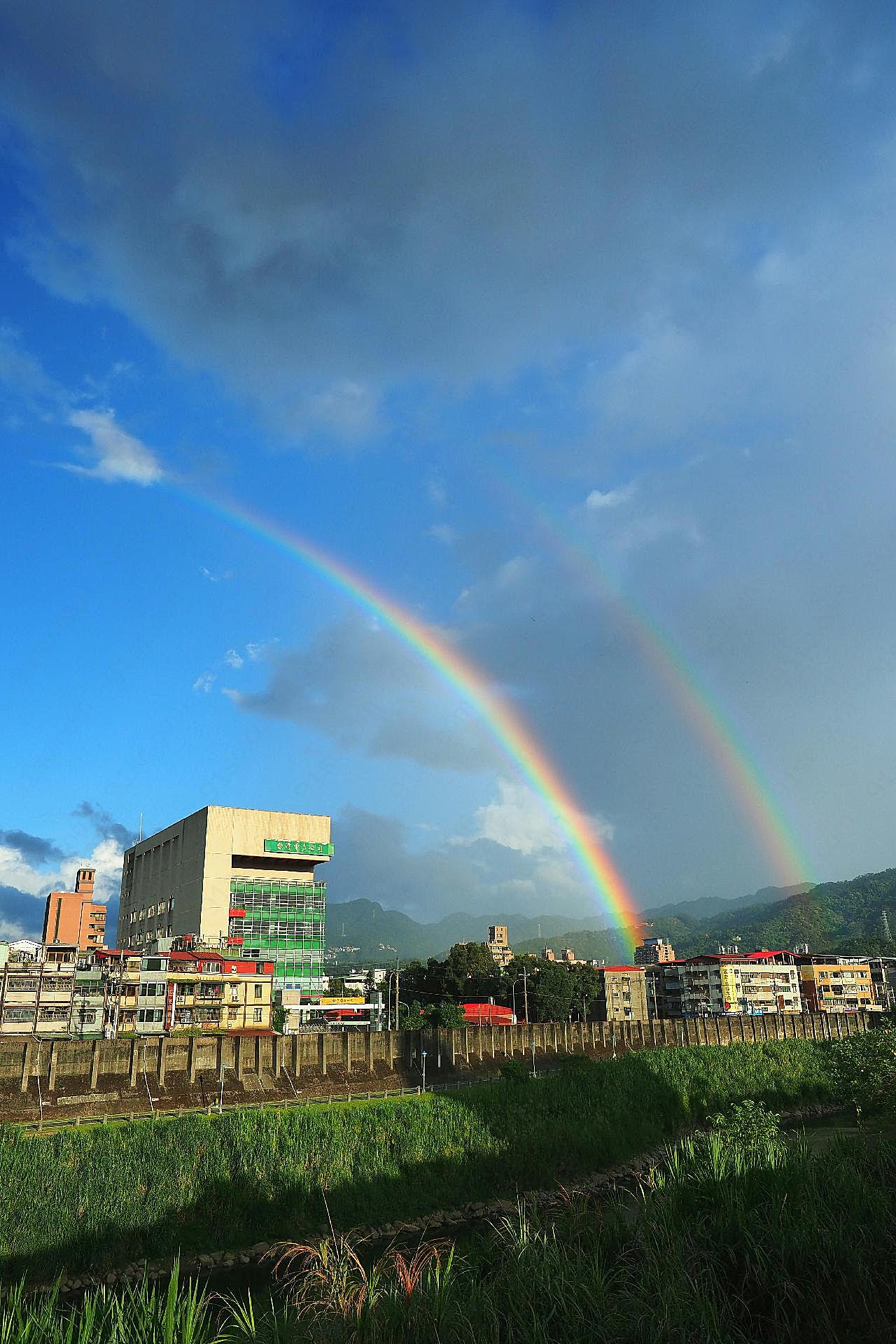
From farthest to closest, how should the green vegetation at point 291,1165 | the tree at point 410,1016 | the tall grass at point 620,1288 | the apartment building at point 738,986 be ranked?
the apartment building at point 738,986, the tree at point 410,1016, the green vegetation at point 291,1165, the tall grass at point 620,1288

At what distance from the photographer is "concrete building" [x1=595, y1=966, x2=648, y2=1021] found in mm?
129500

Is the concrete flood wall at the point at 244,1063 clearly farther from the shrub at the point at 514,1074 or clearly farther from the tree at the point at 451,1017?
the tree at the point at 451,1017

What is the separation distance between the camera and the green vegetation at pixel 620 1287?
1087cm

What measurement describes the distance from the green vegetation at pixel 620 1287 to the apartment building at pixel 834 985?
133 meters

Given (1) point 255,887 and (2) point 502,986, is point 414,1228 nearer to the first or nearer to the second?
(1) point 255,887

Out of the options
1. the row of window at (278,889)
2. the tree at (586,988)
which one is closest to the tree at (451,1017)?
the row of window at (278,889)

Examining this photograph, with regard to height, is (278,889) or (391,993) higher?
(278,889)

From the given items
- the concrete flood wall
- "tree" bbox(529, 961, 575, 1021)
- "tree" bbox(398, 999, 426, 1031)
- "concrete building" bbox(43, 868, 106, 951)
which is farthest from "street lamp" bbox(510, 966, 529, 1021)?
"concrete building" bbox(43, 868, 106, 951)

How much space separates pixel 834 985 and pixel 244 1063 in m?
105

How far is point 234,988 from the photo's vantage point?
8756 cm

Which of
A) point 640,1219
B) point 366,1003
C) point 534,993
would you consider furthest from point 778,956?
point 640,1219

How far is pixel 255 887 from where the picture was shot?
116 meters

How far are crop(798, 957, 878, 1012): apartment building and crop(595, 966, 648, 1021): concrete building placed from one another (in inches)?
1032

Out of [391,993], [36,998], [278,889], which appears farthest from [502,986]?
[36,998]
